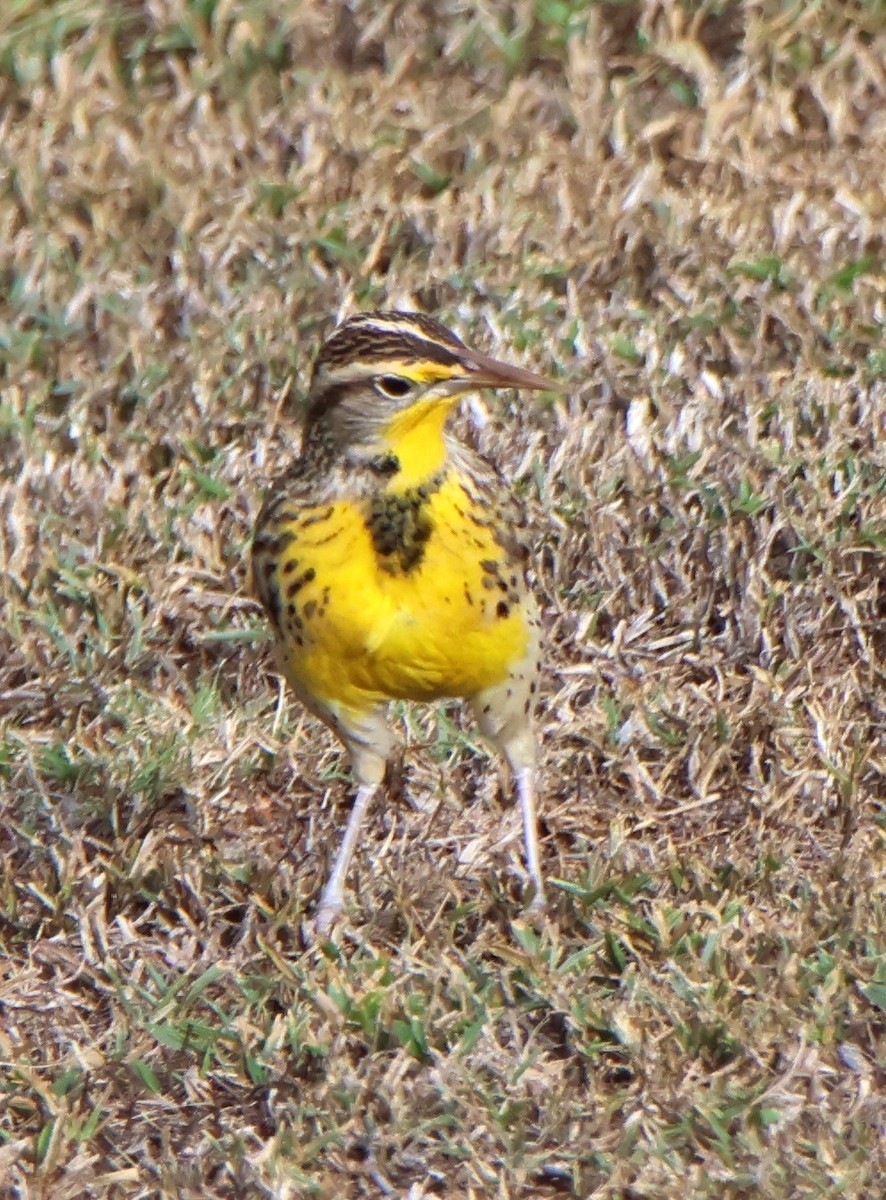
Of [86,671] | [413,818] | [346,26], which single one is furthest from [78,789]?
[346,26]

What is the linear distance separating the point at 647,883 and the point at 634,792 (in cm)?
37

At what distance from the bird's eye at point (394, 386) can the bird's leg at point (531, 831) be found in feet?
A: 3.25

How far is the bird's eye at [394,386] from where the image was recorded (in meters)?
4.74

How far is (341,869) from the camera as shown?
526 cm

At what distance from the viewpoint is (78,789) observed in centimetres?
555

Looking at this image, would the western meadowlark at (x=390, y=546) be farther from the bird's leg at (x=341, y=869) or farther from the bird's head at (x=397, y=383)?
the bird's leg at (x=341, y=869)

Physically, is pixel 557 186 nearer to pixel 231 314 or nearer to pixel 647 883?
pixel 231 314

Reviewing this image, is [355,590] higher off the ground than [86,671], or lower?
higher

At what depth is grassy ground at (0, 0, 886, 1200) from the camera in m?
4.70

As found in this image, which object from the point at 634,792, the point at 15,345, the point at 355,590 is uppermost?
the point at 355,590

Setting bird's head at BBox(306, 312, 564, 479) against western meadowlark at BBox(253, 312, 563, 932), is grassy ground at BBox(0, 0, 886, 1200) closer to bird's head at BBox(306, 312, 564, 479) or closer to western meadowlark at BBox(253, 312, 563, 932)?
western meadowlark at BBox(253, 312, 563, 932)

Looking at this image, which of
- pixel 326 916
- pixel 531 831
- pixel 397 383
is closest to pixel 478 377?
pixel 397 383

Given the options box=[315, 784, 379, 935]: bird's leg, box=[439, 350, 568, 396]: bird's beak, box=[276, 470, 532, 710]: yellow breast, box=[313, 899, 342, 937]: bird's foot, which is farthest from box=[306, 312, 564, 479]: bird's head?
box=[313, 899, 342, 937]: bird's foot

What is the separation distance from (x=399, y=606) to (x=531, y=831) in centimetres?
76
